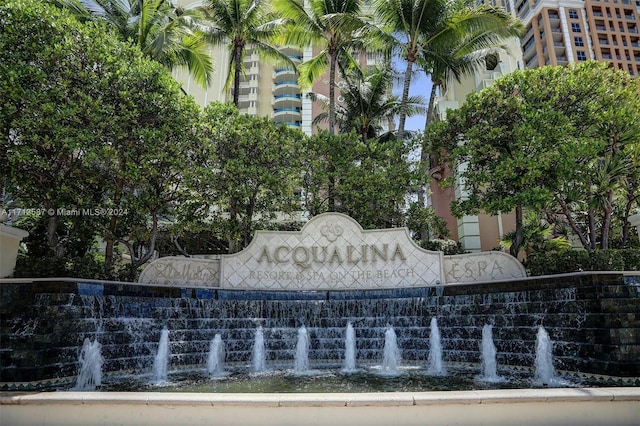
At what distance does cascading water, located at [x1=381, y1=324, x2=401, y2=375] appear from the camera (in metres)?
11.8

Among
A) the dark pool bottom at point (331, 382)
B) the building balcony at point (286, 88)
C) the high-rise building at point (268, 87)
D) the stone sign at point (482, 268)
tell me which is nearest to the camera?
the dark pool bottom at point (331, 382)

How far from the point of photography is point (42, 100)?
13891 mm

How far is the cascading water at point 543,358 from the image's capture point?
9.86m

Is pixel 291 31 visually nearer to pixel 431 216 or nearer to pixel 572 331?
pixel 431 216

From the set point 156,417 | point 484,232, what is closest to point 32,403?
point 156,417

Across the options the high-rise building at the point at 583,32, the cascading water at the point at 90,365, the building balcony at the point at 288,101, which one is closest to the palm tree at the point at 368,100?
the cascading water at the point at 90,365

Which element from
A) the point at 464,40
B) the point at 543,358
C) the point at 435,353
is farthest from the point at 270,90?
the point at 543,358

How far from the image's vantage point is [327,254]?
17062 mm

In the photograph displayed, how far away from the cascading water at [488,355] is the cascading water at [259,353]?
606 centimetres

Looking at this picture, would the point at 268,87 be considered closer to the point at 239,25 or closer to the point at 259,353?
the point at 239,25

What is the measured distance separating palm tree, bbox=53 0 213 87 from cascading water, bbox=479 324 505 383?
1805 centimetres

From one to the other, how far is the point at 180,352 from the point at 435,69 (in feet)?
63.4

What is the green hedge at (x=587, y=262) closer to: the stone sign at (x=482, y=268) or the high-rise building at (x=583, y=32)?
the stone sign at (x=482, y=268)

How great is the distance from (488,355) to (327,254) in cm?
756
